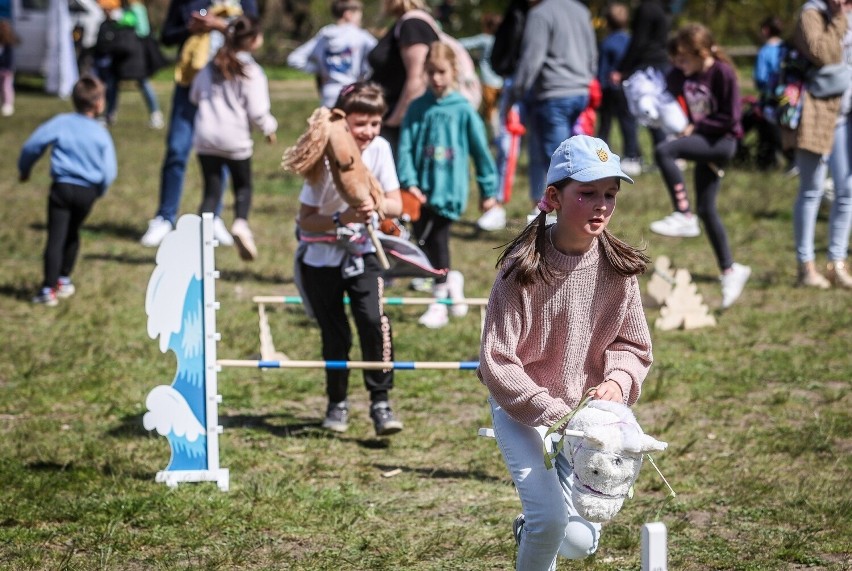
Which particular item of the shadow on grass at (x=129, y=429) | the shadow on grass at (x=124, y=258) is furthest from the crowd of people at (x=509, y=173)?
the shadow on grass at (x=129, y=429)

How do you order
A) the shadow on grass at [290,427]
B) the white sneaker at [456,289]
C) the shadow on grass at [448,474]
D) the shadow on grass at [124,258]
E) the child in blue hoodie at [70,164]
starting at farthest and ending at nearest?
the shadow on grass at [124,258]
the child in blue hoodie at [70,164]
the white sneaker at [456,289]
the shadow on grass at [290,427]
the shadow on grass at [448,474]

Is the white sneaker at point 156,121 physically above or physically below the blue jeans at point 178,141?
below

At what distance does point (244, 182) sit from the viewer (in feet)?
30.5

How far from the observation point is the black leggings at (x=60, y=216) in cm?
855

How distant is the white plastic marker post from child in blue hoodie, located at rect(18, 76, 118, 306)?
651cm

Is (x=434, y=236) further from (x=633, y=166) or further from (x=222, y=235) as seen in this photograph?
(x=633, y=166)

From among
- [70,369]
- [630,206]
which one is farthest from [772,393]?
[630,206]

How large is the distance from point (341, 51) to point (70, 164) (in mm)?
2783

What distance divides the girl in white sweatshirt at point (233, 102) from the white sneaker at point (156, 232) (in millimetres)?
1350

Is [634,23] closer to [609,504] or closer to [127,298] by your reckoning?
[127,298]

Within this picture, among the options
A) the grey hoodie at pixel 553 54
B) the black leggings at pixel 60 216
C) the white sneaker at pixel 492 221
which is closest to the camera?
the black leggings at pixel 60 216

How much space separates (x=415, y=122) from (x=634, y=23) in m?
5.88

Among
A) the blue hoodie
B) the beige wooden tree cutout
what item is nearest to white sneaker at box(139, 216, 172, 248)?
the blue hoodie

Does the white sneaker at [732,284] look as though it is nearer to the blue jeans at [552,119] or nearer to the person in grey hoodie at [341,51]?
the blue jeans at [552,119]
